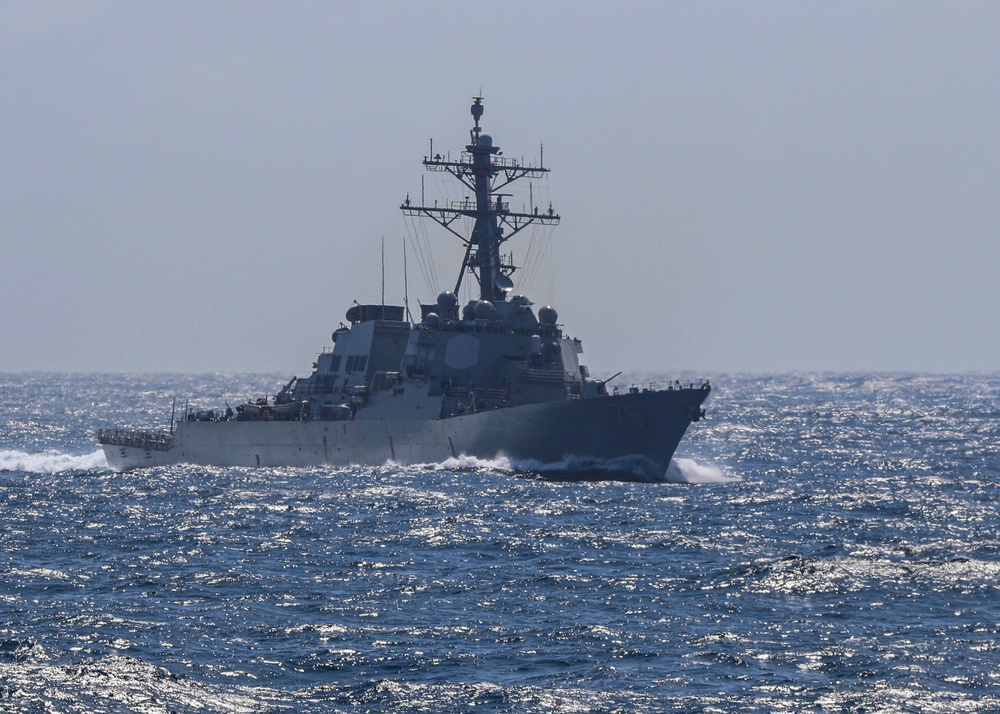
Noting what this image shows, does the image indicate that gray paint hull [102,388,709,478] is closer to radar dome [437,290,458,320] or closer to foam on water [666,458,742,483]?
foam on water [666,458,742,483]

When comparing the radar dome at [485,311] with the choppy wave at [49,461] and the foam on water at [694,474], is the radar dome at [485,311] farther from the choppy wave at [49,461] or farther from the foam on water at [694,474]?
the choppy wave at [49,461]

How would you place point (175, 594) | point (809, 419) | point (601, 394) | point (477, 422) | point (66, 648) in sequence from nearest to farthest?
point (66, 648)
point (175, 594)
point (477, 422)
point (601, 394)
point (809, 419)

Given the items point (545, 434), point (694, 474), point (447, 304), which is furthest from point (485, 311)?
point (694, 474)

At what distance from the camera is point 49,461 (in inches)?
2125

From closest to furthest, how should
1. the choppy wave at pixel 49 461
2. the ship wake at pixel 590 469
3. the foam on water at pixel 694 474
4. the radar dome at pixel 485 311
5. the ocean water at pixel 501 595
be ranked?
1. the ocean water at pixel 501 595
2. the ship wake at pixel 590 469
3. the foam on water at pixel 694 474
4. the radar dome at pixel 485 311
5. the choppy wave at pixel 49 461

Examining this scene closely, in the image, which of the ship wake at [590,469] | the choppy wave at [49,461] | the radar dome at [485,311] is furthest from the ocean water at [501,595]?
the choppy wave at [49,461]

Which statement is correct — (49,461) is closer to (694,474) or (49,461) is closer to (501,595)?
(694,474)

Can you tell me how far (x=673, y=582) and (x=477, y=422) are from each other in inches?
707

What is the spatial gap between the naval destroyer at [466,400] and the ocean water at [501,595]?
1.48 meters

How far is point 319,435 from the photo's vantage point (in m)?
45.4

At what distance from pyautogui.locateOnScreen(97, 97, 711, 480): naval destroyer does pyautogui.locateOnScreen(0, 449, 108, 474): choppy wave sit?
8.84 feet

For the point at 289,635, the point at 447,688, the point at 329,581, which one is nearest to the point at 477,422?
the point at 329,581

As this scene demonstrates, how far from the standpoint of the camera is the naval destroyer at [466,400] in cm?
3953

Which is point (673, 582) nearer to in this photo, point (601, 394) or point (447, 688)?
point (447, 688)
